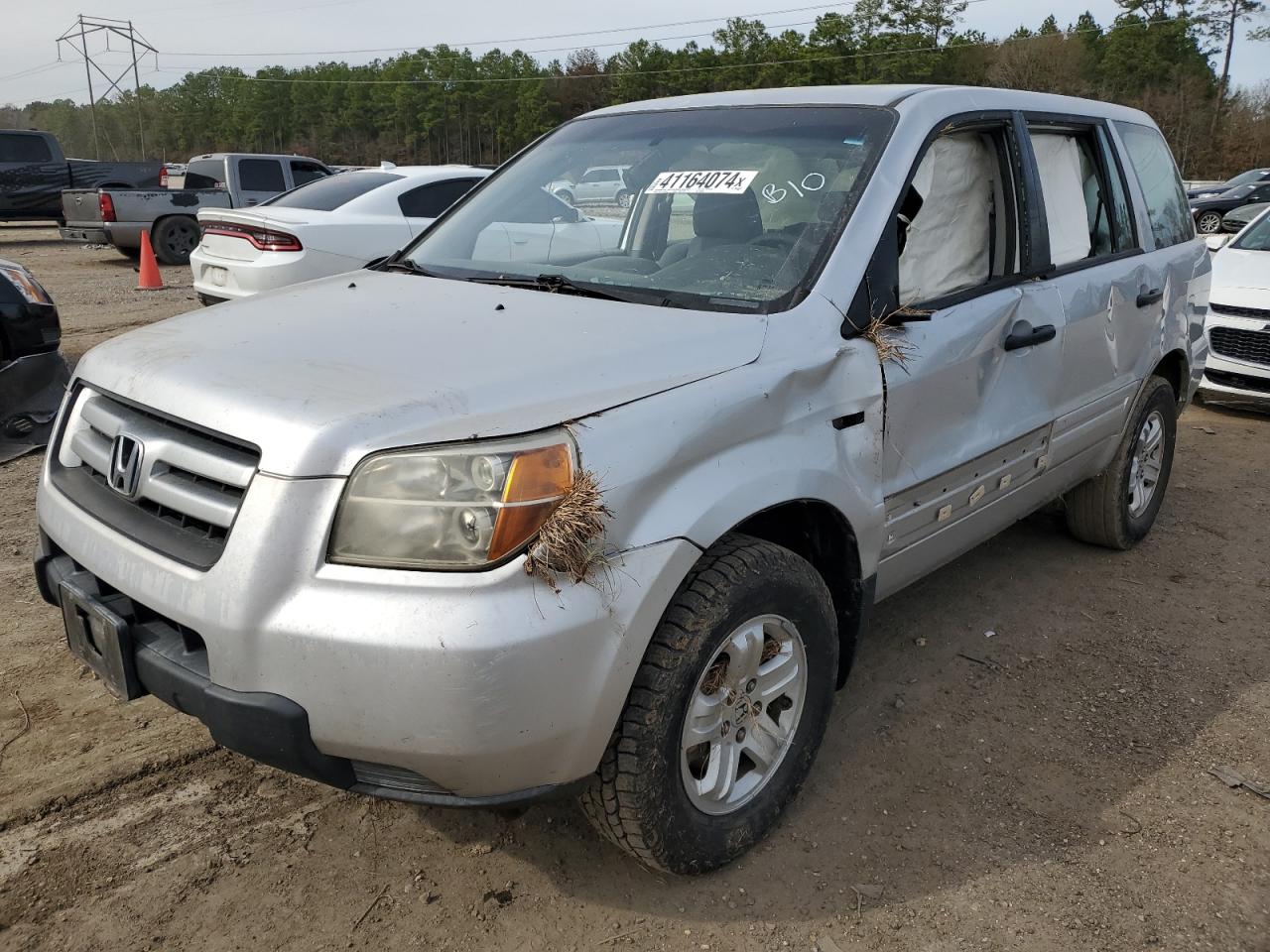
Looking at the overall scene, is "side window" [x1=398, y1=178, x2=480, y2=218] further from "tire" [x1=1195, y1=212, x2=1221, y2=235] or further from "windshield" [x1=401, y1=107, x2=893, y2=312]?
"tire" [x1=1195, y1=212, x2=1221, y2=235]

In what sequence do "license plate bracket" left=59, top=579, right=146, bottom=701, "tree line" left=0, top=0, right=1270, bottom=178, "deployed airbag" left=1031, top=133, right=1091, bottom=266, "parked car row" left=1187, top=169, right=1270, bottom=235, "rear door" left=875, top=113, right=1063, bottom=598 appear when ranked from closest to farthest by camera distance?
1. "license plate bracket" left=59, top=579, right=146, bottom=701
2. "rear door" left=875, top=113, right=1063, bottom=598
3. "deployed airbag" left=1031, top=133, right=1091, bottom=266
4. "parked car row" left=1187, top=169, right=1270, bottom=235
5. "tree line" left=0, top=0, right=1270, bottom=178

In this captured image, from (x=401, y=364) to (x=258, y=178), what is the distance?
15.8 meters

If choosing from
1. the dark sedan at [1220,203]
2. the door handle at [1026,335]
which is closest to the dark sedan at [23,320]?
the door handle at [1026,335]

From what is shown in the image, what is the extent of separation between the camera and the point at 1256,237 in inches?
316

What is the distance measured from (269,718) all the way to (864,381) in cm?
163

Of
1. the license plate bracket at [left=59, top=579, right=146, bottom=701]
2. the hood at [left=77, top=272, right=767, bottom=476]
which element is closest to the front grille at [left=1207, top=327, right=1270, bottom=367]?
the hood at [left=77, top=272, right=767, bottom=476]

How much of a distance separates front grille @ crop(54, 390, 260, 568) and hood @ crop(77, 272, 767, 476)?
52 mm

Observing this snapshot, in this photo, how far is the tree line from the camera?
52000 millimetres

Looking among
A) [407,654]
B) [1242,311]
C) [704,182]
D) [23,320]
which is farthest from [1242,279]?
[23,320]

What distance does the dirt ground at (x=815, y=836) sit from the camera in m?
2.33

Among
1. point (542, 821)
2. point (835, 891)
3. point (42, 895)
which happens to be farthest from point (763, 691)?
point (42, 895)

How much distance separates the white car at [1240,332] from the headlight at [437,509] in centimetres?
667

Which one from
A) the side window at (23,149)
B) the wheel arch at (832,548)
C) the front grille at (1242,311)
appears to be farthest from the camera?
the side window at (23,149)

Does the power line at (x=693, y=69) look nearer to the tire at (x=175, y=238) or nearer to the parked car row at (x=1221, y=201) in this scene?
the parked car row at (x=1221, y=201)
